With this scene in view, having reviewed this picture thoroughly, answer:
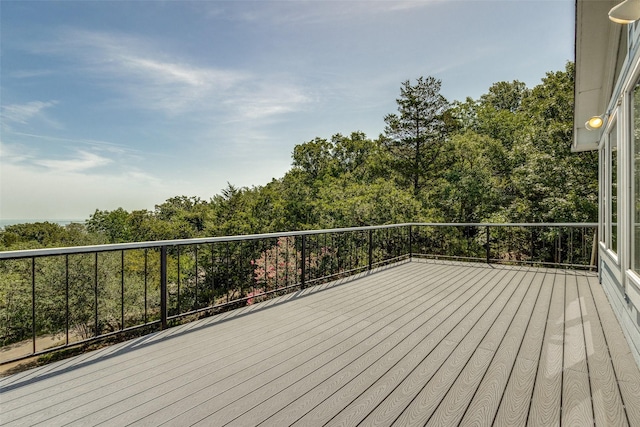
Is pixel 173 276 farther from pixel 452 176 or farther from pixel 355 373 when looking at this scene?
pixel 355 373

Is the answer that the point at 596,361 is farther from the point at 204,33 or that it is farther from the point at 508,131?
the point at 508,131

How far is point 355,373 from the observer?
79.2 inches

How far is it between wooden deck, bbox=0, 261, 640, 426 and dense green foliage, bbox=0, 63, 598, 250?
825 cm

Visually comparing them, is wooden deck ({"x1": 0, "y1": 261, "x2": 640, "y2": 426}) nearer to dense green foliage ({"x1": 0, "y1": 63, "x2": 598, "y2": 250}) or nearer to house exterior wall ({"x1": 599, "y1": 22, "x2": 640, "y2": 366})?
house exterior wall ({"x1": 599, "y1": 22, "x2": 640, "y2": 366})

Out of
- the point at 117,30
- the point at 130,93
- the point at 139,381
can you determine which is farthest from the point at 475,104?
the point at 130,93

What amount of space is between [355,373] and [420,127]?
51.4 ft

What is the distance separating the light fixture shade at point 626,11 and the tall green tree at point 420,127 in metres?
13.7

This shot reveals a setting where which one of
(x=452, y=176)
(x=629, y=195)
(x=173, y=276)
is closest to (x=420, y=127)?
(x=452, y=176)

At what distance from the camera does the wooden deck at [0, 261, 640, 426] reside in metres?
1.59

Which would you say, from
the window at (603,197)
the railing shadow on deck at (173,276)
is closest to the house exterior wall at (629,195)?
the window at (603,197)

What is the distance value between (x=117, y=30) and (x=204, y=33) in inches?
157

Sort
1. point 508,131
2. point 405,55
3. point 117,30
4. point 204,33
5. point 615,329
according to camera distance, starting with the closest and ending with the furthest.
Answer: point 615,329
point 204,33
point 405,55
point 117,30
point 508,131

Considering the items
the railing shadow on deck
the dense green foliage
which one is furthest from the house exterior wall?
the dense green foliage

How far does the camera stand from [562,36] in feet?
22.6
